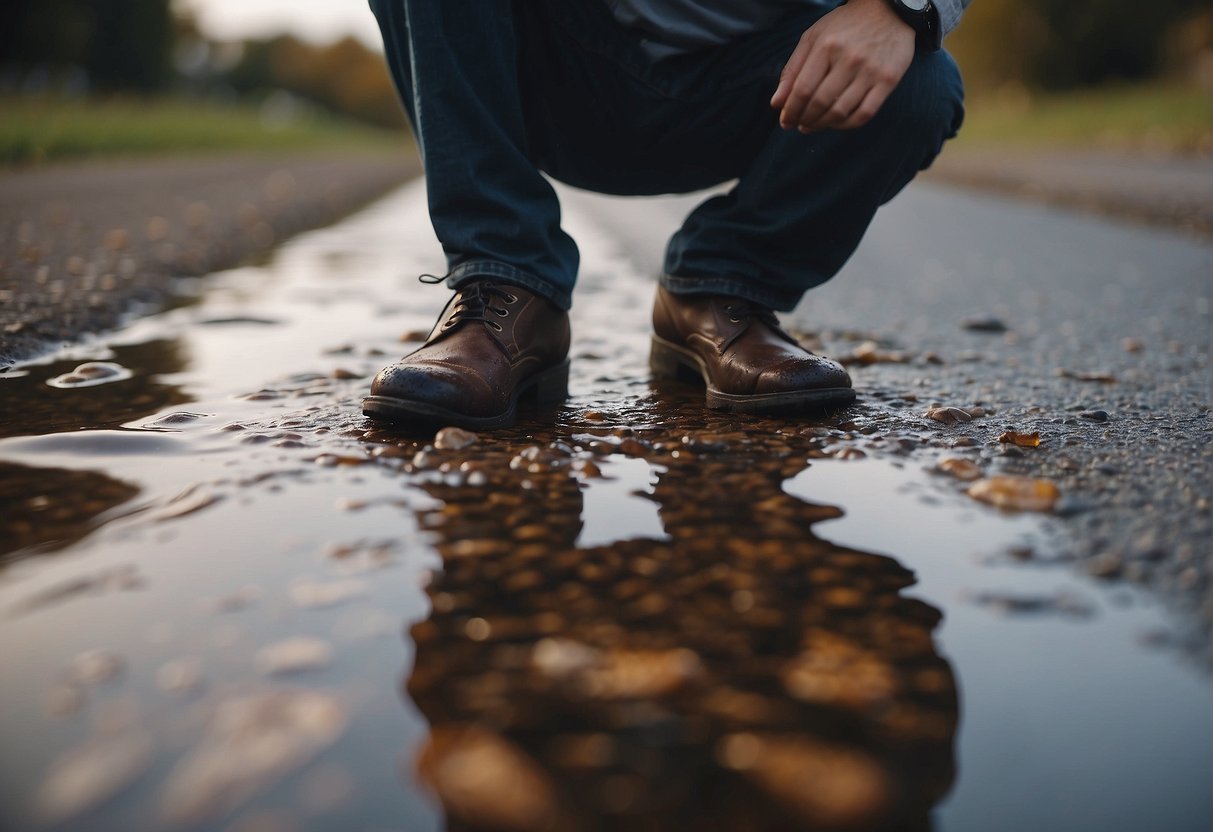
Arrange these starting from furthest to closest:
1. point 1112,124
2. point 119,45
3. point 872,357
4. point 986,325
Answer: point 119,45
point 1112,124
point 986,325
point 872,357

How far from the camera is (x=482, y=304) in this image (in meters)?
1.59

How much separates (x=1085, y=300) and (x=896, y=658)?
2.33 metres

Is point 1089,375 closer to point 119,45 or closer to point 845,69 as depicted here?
point 845,69

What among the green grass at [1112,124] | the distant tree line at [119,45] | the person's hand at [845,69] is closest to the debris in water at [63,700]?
the person's hand at [845,69]

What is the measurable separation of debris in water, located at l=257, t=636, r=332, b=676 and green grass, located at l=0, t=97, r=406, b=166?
743 cm

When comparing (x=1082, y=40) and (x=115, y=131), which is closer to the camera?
(x=115, y=131)

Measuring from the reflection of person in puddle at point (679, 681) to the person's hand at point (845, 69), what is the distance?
677 mm

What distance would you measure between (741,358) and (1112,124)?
41.1ft

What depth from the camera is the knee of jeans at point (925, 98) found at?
1604 millimetres

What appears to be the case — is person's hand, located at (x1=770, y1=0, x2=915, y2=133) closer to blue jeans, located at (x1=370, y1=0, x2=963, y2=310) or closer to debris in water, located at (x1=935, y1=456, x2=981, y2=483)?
blue jeans, located at (x1=370, y1=0, x2=963, y2=310)

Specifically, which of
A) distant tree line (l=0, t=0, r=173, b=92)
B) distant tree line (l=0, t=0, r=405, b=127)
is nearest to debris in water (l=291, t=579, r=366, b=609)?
distant tree line (l=0, t=0, r=405, b=127)

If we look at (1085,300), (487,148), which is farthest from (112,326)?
(1085,300)

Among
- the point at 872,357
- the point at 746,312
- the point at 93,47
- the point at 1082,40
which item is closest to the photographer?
the point at 746,312

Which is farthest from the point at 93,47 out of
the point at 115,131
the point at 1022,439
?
the point at 1022,439
